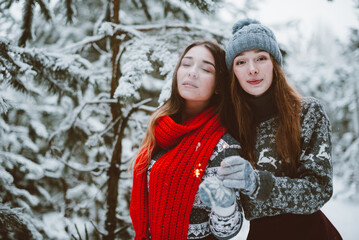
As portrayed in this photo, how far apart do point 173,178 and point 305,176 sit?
87 cm

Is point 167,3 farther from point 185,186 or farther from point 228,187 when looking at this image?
point 228,187

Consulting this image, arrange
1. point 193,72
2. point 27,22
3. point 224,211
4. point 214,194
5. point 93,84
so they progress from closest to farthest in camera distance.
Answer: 1. point 214,194
2. point 224,211
3. point 193,72
4. point 27,22
5. point 93,84

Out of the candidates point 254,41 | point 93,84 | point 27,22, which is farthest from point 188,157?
point 27,22

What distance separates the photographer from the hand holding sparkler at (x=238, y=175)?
1.17m

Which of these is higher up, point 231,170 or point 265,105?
point 265,105

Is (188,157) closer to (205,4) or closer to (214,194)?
(214,194)

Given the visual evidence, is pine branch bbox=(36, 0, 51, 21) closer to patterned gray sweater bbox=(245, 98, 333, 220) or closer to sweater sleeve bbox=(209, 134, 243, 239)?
sweater sleeve bbox=(209, 134, 243, 239)

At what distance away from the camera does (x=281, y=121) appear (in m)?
1.55

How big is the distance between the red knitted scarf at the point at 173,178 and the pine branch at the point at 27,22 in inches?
69.2

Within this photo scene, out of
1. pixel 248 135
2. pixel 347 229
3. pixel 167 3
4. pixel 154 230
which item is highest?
pixel 167 3

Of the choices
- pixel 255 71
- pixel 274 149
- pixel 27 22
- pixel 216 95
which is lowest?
pixel 274 149

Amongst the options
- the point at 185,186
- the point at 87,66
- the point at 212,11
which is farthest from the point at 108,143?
the point at 212,11

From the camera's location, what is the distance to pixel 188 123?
196cm

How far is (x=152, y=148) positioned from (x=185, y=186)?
511mm
